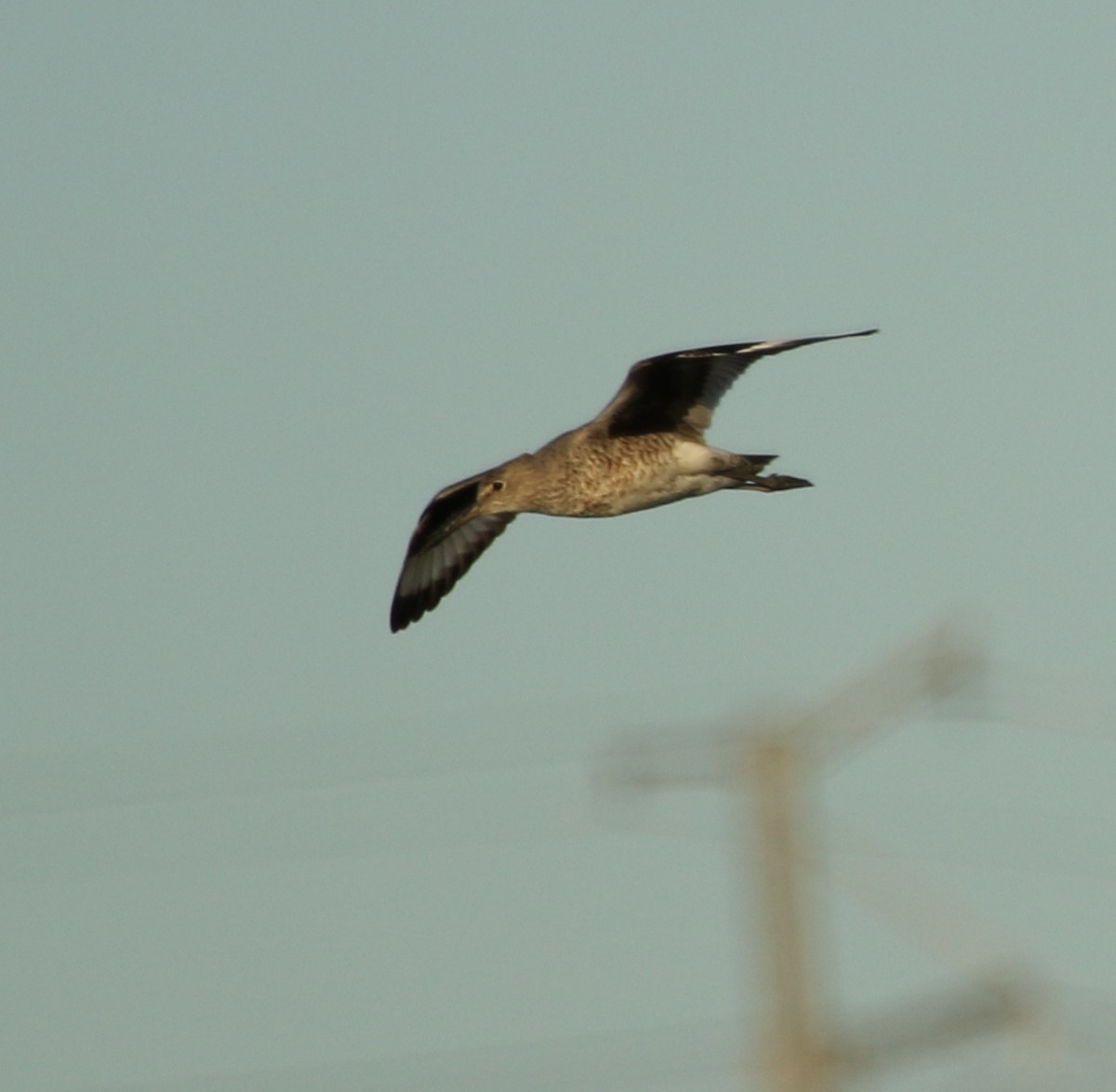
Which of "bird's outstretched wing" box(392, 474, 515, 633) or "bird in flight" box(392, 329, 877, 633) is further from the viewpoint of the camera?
"bird's outstretched wing" box(392, 474, 515, 633)

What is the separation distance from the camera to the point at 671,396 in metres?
13.7

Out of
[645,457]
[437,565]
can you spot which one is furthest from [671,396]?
[437,565]

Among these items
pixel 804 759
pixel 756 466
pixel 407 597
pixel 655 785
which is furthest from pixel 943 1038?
pixel 407 597

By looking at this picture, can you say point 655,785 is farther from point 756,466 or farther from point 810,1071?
point 756,466

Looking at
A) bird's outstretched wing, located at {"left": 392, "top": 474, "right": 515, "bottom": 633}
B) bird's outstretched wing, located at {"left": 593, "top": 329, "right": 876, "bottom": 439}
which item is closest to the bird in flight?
bird's outstretched wing, located at {"left": 593, "top": 329, "right": 876, "bottom": 439}

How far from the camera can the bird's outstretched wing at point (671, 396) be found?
1361cm

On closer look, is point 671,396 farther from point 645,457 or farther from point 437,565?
point 437,565

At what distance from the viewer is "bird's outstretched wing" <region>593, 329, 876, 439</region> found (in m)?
13.6

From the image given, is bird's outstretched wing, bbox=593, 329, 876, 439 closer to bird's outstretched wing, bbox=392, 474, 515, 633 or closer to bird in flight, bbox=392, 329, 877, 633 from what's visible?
bird in flight, bbox=392, 329, 877, 633

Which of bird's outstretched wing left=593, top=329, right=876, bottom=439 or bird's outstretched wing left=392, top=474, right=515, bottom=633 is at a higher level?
bird's outstretched wing left=593, top=329, right=876, bottom=439

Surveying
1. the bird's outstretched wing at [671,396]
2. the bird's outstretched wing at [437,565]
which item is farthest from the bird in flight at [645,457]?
the bird's outstretched wing at [437,565]

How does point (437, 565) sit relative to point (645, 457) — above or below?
below

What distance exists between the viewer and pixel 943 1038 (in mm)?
8188

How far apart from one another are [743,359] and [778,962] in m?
5.36
